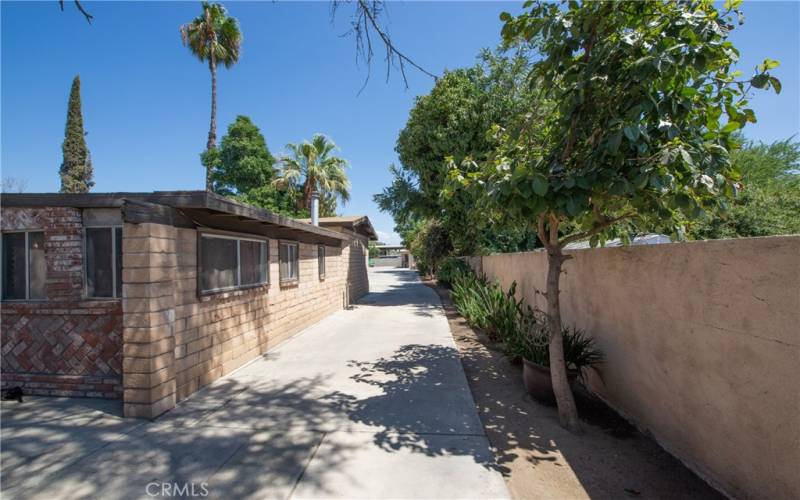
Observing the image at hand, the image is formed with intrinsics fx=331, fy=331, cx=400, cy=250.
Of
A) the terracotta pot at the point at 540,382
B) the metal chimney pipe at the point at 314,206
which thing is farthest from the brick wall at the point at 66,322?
the metal chimney pipe at the point at 314,206

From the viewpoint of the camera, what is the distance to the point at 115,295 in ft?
14.2

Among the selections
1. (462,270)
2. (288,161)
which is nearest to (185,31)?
(288,161)

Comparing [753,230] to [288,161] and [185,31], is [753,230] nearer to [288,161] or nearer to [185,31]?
[288,161]

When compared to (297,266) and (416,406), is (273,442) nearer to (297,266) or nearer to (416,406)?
(416,406)

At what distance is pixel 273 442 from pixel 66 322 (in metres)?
3.36

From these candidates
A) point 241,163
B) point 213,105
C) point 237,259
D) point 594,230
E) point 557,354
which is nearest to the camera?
point 594,230

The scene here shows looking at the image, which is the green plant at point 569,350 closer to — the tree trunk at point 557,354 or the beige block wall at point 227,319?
the tree trunk at point 557,354

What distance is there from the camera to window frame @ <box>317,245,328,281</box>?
33.0 feet

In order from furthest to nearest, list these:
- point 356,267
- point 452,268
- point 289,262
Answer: point 452,268 < point 356,267 < point 289,262

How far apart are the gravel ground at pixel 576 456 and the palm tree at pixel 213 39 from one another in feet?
70.0

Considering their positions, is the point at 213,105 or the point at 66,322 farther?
the point at 213,105

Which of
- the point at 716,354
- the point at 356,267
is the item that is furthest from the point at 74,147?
the point at 716,354

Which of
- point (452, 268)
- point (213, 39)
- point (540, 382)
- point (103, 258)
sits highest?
point (213, 39)

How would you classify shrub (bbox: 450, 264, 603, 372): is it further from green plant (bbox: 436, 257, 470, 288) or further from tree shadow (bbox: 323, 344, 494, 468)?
green plant (bbox: 436, 257, 470, 288)
